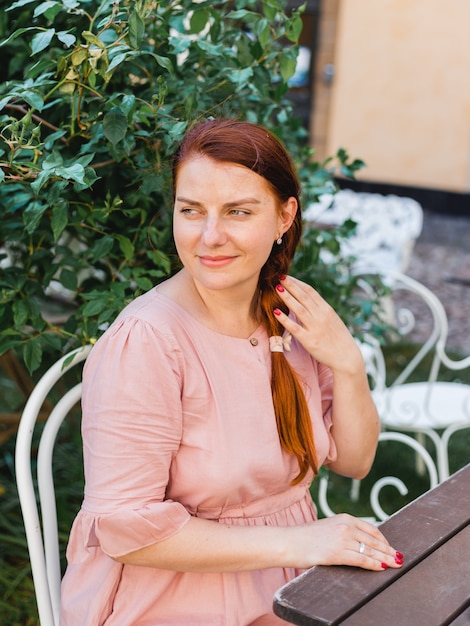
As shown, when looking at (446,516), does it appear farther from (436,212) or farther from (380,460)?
(436,212)

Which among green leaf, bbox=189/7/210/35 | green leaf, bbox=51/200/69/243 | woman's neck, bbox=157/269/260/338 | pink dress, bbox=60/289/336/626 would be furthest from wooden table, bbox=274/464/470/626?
green leaf, bbox=189/7/210/35

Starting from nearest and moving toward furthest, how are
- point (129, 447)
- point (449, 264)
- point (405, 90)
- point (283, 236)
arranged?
point (129, 447), point (283, 236), point (449, 264), point (405, 90)

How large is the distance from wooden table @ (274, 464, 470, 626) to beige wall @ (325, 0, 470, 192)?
25.7 ft

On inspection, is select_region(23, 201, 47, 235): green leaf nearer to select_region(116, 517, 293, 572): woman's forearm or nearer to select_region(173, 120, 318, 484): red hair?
select_region(173, 120, 318, 484): red hair

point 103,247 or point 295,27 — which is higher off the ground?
point 295,27

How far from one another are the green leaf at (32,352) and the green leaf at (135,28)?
0.67 meters

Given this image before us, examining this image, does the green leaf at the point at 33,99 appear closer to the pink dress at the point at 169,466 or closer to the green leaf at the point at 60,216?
the green leaf at the point at 60,216

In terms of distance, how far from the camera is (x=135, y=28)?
1.65 m

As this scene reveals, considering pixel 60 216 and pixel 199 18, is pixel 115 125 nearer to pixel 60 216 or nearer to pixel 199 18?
pixel 60 216

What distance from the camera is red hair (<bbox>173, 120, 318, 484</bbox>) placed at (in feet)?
5.24

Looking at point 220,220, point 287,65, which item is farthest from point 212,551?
point 287,65

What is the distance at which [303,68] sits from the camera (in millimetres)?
10000

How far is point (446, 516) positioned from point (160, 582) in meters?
0.50

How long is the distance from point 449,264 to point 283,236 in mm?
5977
